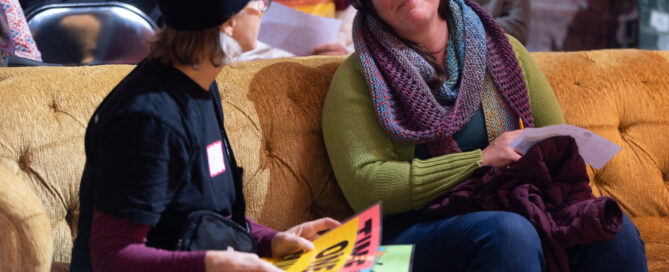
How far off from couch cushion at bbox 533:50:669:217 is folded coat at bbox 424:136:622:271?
42cm

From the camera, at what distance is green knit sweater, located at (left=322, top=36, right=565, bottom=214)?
4.42ft

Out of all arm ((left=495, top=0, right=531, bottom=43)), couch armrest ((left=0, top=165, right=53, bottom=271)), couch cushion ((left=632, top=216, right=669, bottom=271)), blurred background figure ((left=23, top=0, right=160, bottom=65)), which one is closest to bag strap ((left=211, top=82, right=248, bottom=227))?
couch armrest ((left=0, top=165, right=53, bottom=271))

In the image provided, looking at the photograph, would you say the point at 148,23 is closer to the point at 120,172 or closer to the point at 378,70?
the point at 378,70

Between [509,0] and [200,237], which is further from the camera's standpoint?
[509,0]

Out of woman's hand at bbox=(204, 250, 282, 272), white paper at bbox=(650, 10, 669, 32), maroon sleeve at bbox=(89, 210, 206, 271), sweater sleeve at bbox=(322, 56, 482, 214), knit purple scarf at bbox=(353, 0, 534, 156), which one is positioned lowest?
white paper at bbox=(650, 10, 669, 32)

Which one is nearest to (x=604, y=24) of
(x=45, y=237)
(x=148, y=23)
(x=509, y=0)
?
(x=509, y=0)

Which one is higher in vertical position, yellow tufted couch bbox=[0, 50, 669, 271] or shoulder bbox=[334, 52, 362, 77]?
shoulder bbox=[334, 52, 362, 77]

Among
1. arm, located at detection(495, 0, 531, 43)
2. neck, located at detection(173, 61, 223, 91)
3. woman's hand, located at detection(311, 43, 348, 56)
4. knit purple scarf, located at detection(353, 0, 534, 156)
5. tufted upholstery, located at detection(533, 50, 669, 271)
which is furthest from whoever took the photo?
arm, located at detection(495, 0, 531, 43)

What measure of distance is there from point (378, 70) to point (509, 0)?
4.68ft

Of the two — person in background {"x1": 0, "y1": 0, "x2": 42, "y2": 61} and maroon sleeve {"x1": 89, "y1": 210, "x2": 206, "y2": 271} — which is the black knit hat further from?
person in background {"x1": 0, "y1": 0, "x2": 42, "y2": 61}

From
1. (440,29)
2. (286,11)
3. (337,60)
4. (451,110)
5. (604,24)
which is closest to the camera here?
(451,110)

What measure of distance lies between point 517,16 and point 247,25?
2015 mm

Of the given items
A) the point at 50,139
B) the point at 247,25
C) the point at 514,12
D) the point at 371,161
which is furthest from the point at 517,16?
the point at 247,25

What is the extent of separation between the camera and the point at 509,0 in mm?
2721
